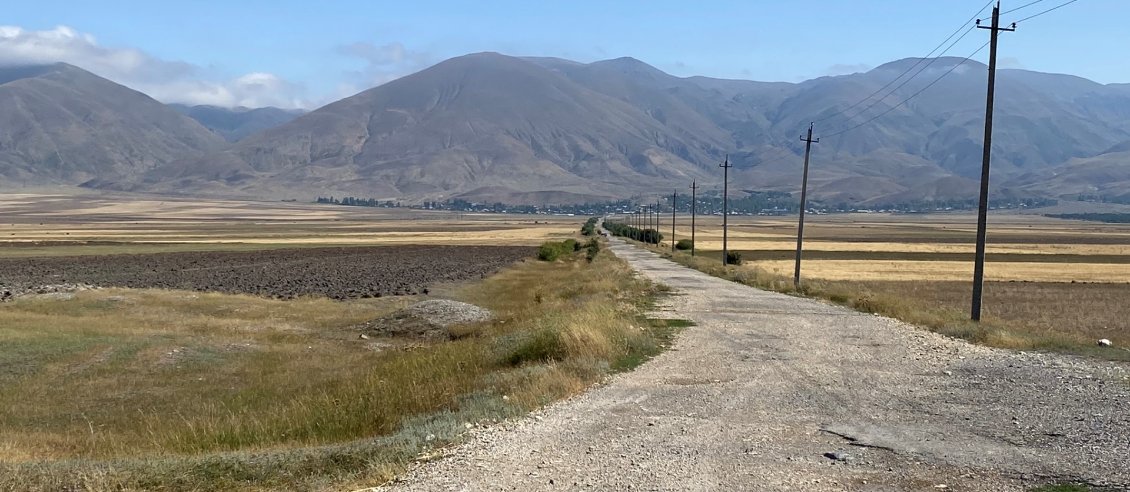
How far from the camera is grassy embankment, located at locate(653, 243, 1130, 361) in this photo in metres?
18.8

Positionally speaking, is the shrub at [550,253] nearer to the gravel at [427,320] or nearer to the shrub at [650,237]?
the shrub at [650,237]

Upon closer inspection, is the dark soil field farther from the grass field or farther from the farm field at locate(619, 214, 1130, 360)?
the farm field at locate(619, 214, 1130, 360)

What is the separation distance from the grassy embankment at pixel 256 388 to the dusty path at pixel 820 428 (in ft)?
3.07

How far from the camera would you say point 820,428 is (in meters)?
10.1

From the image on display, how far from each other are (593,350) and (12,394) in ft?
43.3

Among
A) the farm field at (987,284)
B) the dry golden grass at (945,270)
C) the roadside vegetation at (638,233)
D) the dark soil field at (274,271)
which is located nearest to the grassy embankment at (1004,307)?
the farm field at (987,284)

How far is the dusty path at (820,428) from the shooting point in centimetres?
814

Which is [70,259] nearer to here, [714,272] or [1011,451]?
[714,272]

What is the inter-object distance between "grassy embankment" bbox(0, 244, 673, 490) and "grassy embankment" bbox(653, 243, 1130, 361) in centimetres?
683

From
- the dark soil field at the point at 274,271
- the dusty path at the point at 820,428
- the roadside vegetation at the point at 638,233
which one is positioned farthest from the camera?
the roadside vegetation at the point at 638,233

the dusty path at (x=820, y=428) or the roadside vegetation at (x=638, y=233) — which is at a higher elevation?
the dusty path at (x=820, y=428)

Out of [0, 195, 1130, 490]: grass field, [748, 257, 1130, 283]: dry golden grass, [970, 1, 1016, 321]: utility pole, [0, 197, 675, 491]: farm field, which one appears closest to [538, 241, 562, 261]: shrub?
[748, 257, 1130, 283]: dry golden grass

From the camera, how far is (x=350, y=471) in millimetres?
8719

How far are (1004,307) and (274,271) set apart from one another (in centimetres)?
4520
